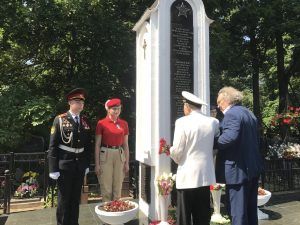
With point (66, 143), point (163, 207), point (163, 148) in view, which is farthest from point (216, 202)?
point (66, 143)

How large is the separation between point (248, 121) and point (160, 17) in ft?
9.18

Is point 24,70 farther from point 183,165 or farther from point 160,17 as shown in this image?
point 183,165

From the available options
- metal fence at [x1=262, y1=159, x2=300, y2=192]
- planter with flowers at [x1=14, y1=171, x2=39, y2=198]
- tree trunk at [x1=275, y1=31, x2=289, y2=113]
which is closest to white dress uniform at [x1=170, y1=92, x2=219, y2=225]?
metal fence at [x1=262, y1=159, x2=300, y2=192]

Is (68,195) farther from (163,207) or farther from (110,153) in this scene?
(163,207)

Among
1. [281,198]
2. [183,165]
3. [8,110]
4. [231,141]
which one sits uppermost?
[8,110]

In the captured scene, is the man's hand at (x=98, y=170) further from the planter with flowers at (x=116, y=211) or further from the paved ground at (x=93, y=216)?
the paved ground at (x=93, y=216)

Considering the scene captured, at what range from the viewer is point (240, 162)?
13.6 ft

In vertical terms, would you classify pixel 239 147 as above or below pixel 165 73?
below

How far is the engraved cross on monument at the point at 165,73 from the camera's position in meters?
6.05

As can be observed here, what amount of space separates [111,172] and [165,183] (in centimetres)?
90

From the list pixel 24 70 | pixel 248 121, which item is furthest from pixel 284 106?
pixel 248 121

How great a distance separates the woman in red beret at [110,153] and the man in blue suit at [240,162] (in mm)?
2026

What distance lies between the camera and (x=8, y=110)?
11594 millimetres

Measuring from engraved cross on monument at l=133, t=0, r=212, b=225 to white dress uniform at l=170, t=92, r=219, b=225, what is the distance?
171 centimetres
